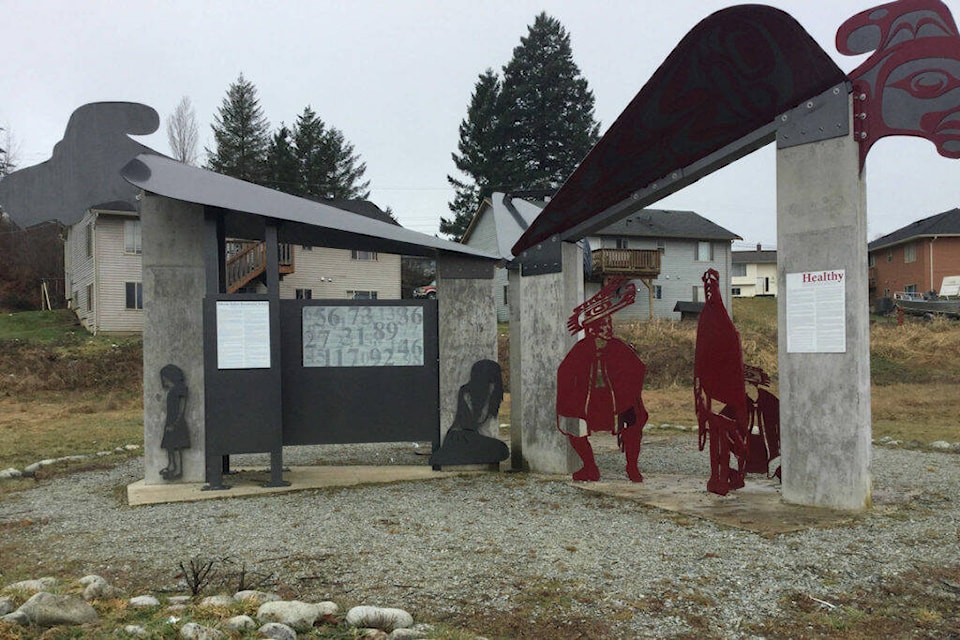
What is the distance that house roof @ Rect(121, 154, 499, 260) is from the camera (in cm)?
833

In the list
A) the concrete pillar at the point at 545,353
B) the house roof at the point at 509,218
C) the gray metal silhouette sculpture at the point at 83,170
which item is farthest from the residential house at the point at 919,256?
the gray metal silhouette sculpture at the point at 83,170

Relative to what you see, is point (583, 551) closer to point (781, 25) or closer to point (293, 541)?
point (293, 541)

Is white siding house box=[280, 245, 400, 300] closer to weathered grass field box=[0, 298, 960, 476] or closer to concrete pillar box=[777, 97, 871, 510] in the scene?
weathered grass field box=[0, 298, 960, 476]

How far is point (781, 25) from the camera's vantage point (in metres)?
6.20

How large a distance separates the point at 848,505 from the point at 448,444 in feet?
14.9

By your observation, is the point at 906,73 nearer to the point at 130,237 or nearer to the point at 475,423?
the point at 475,423

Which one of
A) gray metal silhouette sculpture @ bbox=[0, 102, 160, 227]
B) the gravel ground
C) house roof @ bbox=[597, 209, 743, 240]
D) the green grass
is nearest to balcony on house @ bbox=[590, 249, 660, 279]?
house roof @ bbox=[597, 209, 743, 240]

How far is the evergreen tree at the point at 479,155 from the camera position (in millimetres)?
41062

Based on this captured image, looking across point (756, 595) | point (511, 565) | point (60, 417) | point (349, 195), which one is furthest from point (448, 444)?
point (349, 195)

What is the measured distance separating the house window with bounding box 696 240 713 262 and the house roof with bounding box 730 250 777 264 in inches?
830

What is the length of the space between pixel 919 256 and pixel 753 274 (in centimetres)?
1905

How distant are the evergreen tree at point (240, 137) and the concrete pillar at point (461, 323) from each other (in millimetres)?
37480

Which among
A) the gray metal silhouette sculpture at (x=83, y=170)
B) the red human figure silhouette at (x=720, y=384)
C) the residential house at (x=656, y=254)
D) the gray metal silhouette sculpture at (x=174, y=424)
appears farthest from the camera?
the residential house at (x=656, y=254)

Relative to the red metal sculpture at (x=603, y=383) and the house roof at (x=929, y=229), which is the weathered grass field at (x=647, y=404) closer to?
the red metal sculpture at (x=603, y=383)
